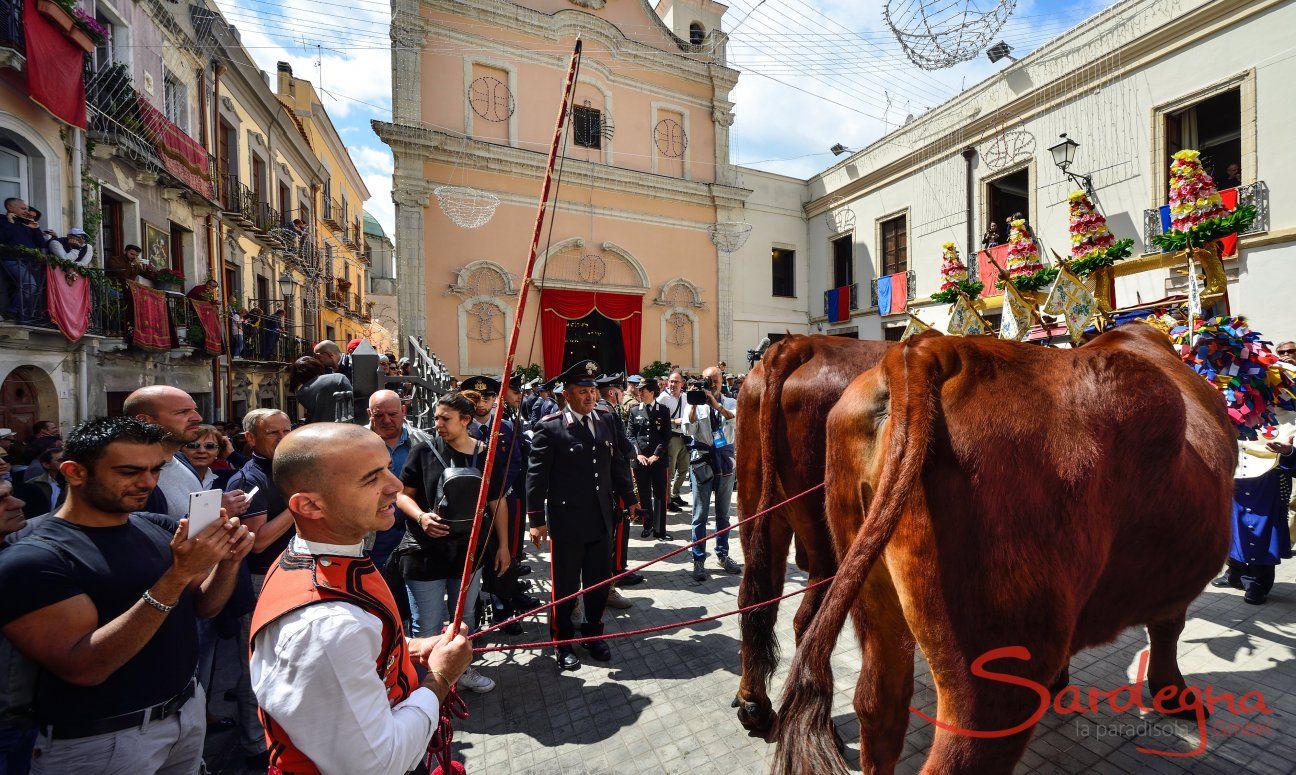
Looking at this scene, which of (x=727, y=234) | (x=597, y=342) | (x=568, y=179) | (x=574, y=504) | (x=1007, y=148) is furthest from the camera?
(x=727, y=234)

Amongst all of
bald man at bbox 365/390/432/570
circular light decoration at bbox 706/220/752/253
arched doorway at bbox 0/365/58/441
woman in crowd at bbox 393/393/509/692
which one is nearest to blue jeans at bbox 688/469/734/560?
woman in crowd at bbox 393/393/509/692

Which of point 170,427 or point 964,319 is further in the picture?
point 964,319

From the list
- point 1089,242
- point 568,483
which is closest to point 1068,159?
point 1089,242

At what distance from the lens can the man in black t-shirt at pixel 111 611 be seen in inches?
64.0

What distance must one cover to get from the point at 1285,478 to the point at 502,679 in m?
6.19

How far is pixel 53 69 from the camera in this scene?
8.19 meters

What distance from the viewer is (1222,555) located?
7.34 feet

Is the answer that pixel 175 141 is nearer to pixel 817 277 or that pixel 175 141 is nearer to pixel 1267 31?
pixel 817 277

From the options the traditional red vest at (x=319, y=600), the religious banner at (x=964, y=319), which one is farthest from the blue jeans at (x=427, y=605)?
the religious banner at (x=964, y=319)

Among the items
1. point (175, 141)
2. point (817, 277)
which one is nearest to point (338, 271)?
point (175, 141)

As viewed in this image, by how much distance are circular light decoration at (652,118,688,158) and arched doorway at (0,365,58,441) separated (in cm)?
1662

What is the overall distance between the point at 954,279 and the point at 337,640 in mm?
15566

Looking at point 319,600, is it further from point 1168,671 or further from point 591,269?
point 591,269

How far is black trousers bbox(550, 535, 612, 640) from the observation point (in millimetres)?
3885
